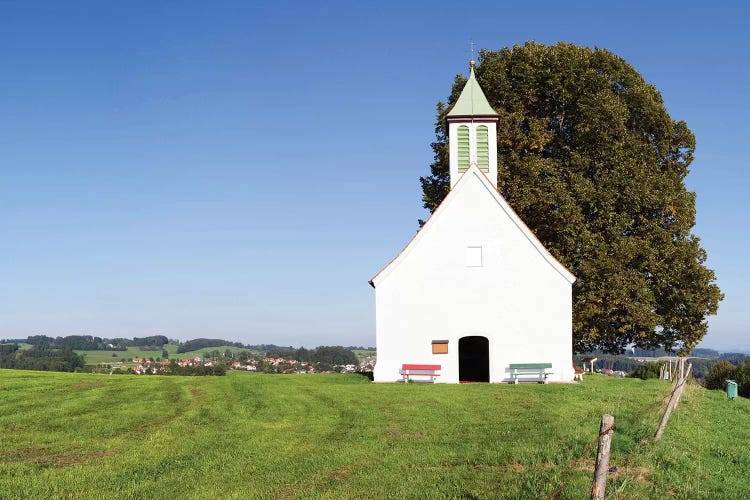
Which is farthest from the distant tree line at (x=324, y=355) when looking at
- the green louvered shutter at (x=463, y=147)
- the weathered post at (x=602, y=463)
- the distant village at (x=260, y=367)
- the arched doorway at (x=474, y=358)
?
the weathered post at (x=602, y=463)

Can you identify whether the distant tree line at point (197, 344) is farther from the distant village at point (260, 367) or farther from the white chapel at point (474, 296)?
the white chapel at point (474, 296)

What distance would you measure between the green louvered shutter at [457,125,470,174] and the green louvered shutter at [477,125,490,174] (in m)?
0.54

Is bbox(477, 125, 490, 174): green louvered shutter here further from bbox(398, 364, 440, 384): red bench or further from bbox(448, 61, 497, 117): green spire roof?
bbox(398, 364, 440, 384): red bench

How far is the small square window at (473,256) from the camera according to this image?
29.2 m

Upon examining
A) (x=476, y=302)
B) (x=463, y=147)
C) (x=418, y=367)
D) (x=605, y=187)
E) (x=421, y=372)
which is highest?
(x=463, y=147)

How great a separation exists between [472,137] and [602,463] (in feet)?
82.4

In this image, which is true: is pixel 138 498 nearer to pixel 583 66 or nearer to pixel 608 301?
pixel 608 301

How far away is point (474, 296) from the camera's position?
28.9 meters

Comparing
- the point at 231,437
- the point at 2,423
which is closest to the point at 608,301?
the point at 231,437

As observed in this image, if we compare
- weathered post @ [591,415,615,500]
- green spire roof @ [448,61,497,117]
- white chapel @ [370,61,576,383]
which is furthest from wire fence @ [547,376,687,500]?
green spire roof @ [448,61,497,117]

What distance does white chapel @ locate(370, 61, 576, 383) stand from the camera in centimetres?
2869

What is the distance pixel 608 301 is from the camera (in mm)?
32719

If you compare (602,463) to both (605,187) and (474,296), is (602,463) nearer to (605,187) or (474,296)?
(474,296)

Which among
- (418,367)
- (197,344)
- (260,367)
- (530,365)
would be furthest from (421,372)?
(197,344)
